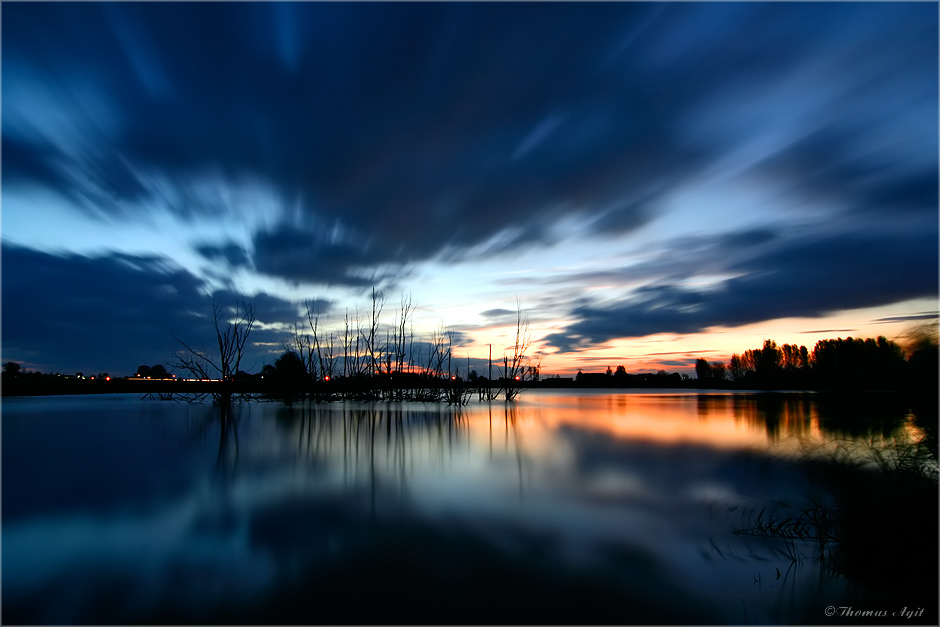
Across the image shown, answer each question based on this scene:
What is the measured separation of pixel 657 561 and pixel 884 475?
208 centimetres

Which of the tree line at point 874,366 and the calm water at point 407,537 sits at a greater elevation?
the tree line at point 874,366

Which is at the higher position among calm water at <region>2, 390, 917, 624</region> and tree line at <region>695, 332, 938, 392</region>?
tree line at <region>695, 332, 938, 392</region>

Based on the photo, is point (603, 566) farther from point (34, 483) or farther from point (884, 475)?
point (34, 483)

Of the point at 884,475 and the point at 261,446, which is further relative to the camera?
the point at 261,446

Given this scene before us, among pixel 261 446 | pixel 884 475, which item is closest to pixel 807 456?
pixel 884 475

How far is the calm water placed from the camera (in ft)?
9.79

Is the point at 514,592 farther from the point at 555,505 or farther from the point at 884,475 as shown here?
the point at 884,475

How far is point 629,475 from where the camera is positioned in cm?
753

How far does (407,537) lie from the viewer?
4.25 meters

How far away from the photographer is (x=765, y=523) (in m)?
4.89

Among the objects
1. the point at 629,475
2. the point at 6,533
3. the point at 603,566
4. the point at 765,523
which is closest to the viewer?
the point at 603,566

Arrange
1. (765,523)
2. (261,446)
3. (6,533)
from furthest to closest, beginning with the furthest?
(261,446)
(765,523)
(6,533)

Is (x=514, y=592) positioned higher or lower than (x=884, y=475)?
lower

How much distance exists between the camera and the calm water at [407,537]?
2.98m
